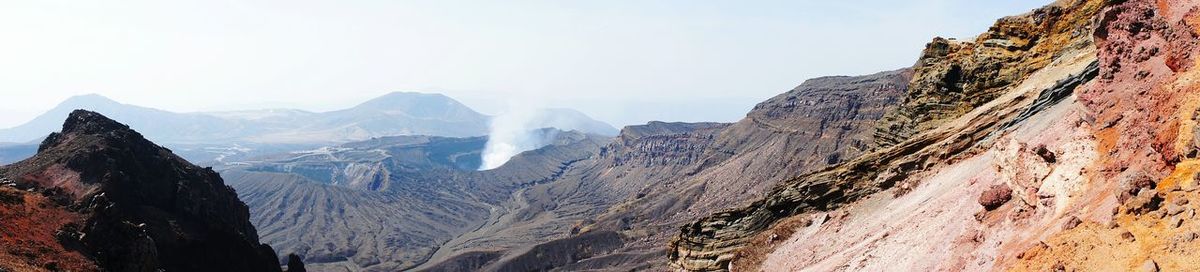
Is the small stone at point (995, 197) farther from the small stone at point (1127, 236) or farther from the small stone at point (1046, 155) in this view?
the small stone at point (1127, 236)

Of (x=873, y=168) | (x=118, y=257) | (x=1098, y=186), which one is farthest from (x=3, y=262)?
(x=1098, y=186)

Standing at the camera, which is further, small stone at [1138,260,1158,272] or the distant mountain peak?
the distant mountain peak

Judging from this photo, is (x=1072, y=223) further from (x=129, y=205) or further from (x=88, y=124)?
(x=88, y=124)

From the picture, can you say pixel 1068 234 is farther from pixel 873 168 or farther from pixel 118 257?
pixel 118 257

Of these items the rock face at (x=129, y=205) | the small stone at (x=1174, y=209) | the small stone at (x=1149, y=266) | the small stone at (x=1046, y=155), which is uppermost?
the small stone at (x=1046, y=155)

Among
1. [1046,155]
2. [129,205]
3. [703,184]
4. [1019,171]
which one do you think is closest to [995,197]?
[1019,171]

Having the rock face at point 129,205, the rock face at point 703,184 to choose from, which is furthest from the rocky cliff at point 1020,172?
the rock face at point 703,184

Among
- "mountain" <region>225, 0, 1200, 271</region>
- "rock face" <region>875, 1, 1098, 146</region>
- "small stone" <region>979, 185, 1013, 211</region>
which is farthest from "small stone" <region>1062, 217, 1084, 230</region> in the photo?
"rock face" <region>875, 1, 1098, 146</region>

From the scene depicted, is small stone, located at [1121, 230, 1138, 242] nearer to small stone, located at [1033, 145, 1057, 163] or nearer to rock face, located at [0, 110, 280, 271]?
small stone, located at [1033, 145, 1057, 163]

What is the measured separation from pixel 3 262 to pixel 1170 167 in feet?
131

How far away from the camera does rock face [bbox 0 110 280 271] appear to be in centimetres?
3972

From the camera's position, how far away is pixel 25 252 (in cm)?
3388

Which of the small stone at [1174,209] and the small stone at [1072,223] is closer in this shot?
the small stone at [1174,209]

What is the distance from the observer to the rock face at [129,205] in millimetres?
39719
